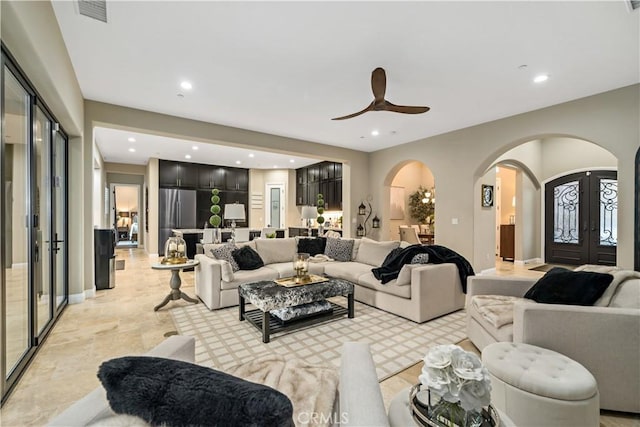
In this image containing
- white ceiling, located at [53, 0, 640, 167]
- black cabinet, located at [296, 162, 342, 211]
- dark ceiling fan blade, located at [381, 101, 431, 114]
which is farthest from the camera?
black cabinet, located at [296, 162, 342, 211]

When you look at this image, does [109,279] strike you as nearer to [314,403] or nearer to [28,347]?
[28,347]

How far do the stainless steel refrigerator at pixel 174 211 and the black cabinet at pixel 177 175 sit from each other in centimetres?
19

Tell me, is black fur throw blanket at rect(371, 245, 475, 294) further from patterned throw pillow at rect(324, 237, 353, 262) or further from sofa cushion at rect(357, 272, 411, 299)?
patterned throw pillow at rect(324, 237, 353, 262)

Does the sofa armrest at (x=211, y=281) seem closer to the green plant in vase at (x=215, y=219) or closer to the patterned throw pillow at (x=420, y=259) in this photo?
the green plant in vase at (x=215, y=219)

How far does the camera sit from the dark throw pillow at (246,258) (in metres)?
4.23

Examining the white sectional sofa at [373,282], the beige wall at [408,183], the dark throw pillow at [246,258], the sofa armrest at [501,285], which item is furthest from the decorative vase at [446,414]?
the beige wall at [408,183]

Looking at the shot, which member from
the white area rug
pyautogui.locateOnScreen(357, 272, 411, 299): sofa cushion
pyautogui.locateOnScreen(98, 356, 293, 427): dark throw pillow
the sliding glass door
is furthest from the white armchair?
the sliding glass door

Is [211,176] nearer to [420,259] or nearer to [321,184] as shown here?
[321,184]

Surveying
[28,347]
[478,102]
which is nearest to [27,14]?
[28,347]

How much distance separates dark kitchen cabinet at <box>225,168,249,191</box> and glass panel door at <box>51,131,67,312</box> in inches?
232

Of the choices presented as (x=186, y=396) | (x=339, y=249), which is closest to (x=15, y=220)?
(x=186, y=396)

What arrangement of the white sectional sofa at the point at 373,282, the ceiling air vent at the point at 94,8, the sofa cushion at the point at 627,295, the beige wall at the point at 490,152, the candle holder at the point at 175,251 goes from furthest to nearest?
the candle holder at the point at 175,251, the beige wall at the point at 490,152, the white sectional sofa at the point at 373,282, the ceiling air vent at the point at 94,8, the sofa cushion at the point at 627,295

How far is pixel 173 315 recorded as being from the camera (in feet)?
11.9

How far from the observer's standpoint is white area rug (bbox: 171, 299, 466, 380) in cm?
256
